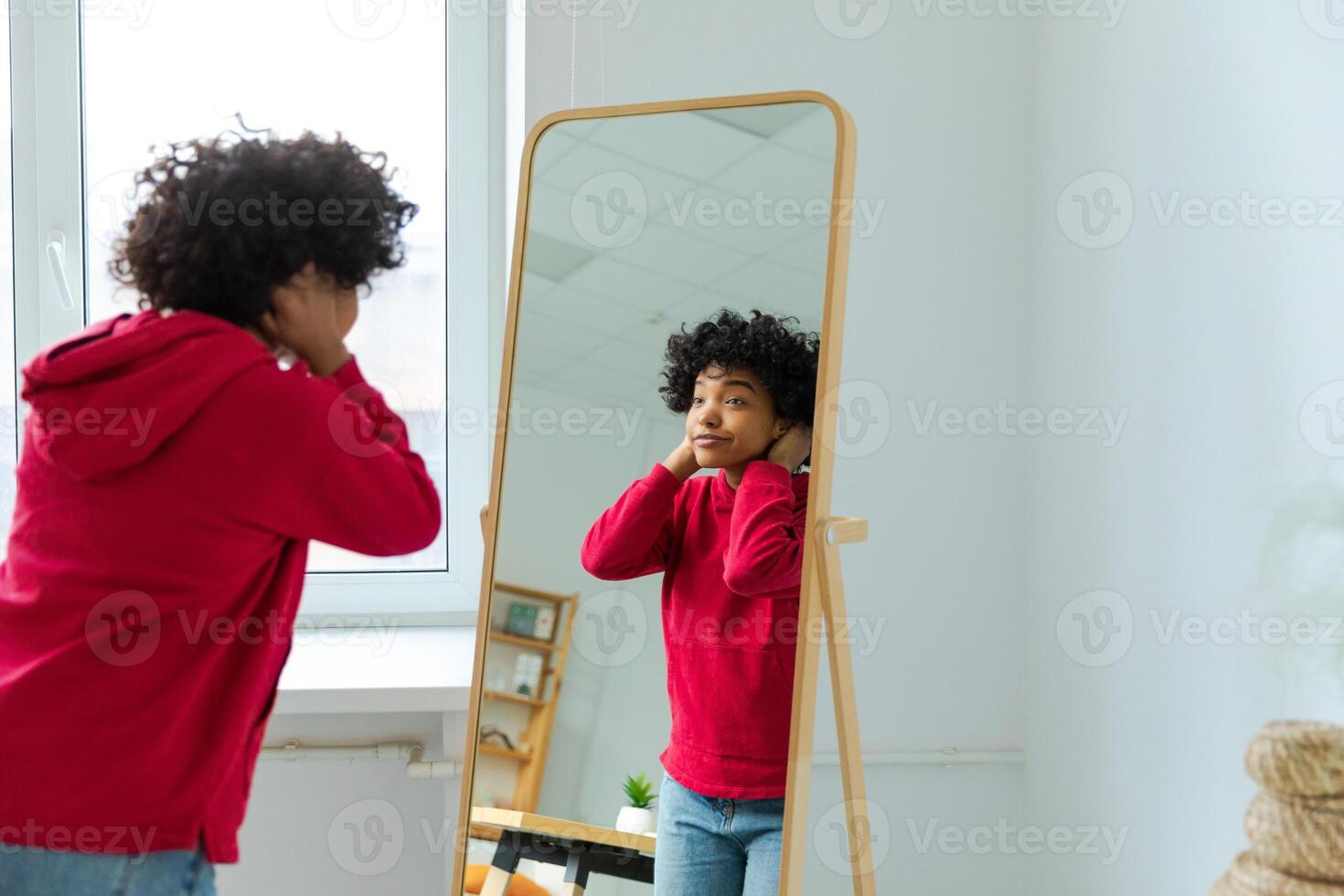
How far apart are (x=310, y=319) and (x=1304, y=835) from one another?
1.06 meters

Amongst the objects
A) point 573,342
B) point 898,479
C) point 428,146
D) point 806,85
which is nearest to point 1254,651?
point 898,479

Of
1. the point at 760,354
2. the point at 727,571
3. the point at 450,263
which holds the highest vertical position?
the point at 450,263

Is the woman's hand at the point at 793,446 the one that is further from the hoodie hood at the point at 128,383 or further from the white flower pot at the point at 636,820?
the hoodie hood at the point at 128,383

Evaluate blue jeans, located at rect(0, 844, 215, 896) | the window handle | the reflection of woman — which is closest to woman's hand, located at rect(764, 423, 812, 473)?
the reflection of woman

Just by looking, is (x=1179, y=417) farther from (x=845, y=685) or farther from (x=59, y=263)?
(x=59, y=263)

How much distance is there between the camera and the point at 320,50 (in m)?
2.11

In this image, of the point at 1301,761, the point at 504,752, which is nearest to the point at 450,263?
the point at 504,752

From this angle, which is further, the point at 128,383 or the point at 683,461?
the point at 683,461

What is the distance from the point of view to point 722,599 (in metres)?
1.42

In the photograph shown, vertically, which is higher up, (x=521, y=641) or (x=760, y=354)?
(x=760, y=354)

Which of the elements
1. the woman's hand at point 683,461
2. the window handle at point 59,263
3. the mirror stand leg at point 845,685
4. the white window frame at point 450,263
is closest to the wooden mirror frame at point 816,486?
the mirror stand leg at point 845,685

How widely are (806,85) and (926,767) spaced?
3.81 ft

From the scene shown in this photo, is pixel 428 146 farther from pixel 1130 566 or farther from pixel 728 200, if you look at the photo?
pixel 1130 566

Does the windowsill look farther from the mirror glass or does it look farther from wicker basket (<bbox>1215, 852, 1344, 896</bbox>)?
wicker basket (<bbox>1215, 852, 1344, 896</bbox>)
